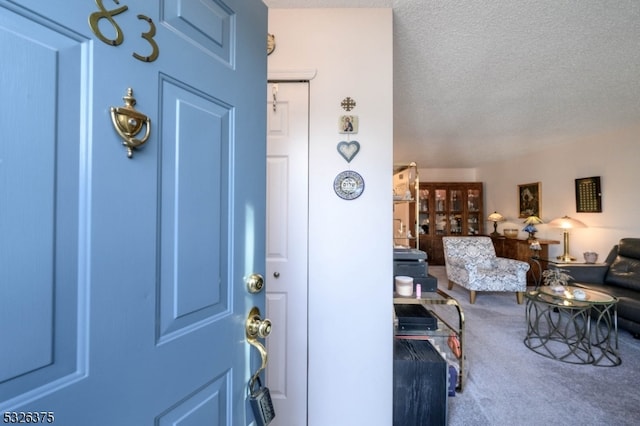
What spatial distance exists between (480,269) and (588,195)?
1.97 m

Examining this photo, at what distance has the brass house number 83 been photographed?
44cm

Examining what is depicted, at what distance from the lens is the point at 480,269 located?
12.4 ft

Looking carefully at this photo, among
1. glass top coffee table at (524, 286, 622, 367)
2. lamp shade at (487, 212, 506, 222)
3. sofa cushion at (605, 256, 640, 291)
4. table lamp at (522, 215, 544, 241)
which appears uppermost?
lamp shade at (487, 212, 506, 222)

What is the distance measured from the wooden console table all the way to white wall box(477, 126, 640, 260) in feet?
0.88

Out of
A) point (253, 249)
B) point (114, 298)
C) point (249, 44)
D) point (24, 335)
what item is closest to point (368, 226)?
point (253, 249)

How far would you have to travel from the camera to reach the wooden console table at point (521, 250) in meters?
4.40

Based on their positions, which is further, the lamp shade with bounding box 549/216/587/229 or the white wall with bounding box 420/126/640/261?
the lamp shade with bounding box 549/216/587/229

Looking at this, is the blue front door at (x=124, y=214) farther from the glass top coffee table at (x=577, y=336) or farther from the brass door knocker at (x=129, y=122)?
the glass top coffee table at (x=577, y=336)

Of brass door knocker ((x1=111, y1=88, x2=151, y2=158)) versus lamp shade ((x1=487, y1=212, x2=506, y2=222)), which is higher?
brass door knocker ((x1=111, y1=88, x2=151, y2=158))

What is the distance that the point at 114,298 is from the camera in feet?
1.52

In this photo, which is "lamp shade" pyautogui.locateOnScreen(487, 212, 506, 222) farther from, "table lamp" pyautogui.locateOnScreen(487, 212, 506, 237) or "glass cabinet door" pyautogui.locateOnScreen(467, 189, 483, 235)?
"glass cabinet door" pyautogui.locateOnScreen(467, 189, 483, 235)

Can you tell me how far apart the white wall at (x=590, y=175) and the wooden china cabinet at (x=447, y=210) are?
2.84 feet

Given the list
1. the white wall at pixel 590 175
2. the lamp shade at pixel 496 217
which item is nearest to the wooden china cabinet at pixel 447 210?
the lamp shade at pixel 496 217

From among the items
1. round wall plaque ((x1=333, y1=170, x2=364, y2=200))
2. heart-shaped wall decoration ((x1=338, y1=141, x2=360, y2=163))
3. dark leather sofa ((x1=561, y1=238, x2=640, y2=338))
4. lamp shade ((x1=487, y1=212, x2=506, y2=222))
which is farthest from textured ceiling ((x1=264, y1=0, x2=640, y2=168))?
lamp shade ((x1=487, y1=212, x2=506, y2=222))
